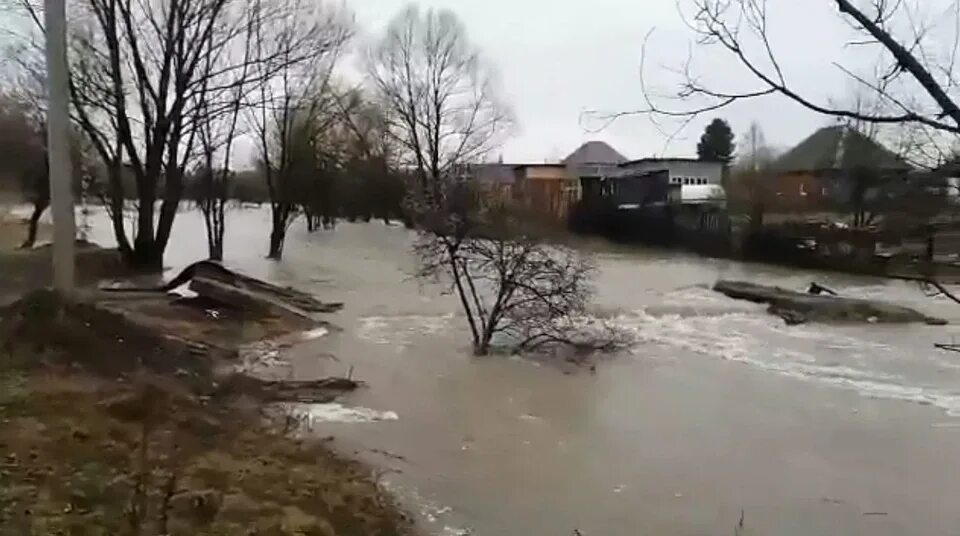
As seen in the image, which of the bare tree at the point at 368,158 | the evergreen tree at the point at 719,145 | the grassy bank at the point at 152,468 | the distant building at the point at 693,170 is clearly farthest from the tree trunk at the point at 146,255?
the evergreen tree at the point at 719,145

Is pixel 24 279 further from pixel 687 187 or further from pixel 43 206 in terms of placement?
pixel 687 187

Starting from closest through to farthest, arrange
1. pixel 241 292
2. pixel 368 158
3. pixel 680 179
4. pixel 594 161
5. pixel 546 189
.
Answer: pixel 241 292 < pixel 546 189 < pixel 368 158 < pixel 680 179 < pixel 594 161

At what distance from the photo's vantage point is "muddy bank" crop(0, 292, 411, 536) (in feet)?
19.6

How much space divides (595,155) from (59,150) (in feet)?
269

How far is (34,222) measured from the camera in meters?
32.7

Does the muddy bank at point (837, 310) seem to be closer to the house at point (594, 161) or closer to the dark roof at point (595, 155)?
the house at point (594, 161)

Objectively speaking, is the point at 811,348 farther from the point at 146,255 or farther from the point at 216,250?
the point at 216,250

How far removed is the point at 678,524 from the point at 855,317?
18664 mm

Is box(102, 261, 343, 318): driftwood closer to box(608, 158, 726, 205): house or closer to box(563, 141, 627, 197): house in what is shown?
box(608, 158, 726, 205): house

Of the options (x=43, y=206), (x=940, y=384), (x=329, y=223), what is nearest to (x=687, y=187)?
(x=329, y=223)

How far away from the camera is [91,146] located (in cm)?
2897

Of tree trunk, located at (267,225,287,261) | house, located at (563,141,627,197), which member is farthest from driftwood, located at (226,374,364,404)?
house, located at (563,141,627,197)

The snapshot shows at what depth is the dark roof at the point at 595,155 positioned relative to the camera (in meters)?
89.1

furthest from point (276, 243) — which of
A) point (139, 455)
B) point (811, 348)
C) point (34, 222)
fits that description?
point (139, 455)
